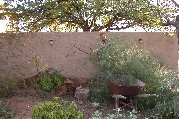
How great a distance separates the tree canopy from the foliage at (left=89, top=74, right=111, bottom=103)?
393 centimetres

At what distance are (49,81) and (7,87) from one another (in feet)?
3.97

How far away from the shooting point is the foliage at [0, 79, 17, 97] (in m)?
9.11

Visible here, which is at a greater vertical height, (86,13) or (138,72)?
(86,13)

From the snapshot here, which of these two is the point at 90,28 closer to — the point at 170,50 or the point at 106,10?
the point at 106,10

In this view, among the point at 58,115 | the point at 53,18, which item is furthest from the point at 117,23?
the point at 58,115

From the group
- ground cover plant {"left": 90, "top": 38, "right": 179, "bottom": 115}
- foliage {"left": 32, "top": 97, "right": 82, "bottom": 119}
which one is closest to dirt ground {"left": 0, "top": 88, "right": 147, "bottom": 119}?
ground cover plant {"left": 90, "top": 38, "right": 179, "bottom": 115}

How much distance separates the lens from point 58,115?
5.55 m

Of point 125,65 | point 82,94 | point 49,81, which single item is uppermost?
point 125,65

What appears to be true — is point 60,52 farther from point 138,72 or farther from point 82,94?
point 138,72

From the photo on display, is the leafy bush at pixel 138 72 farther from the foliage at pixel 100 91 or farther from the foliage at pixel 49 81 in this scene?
the foliage at pixel 49 81

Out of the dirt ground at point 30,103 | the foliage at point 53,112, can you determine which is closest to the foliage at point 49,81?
the dirt ground at point 30,103

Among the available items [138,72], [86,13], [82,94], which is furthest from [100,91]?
[86,13]

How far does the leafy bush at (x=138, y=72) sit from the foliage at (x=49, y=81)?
4.86 ft

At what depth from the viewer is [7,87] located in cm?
921
